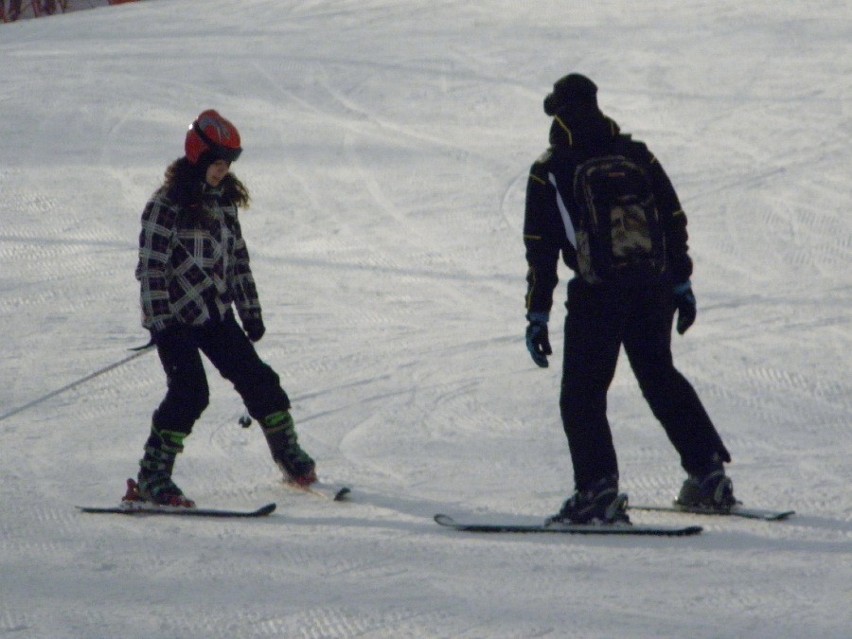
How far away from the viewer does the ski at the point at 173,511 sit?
5.54 meters

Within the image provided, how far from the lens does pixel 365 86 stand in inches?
658

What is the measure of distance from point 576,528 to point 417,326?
4244 mm

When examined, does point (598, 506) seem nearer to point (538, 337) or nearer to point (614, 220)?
point (538, 337)

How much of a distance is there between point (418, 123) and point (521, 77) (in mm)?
2146

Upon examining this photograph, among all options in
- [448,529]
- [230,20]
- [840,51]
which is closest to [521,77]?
[840,51]

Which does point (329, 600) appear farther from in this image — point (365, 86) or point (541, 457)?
point (365, 86)

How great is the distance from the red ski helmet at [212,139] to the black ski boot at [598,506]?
1.75 meters

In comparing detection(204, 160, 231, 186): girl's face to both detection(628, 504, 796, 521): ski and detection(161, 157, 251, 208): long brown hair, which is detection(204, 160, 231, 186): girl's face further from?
detection(628, 504, 796, 521): ski

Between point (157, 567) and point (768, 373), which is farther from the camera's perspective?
point (768, 373)

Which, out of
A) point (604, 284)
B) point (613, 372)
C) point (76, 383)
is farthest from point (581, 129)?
point (76, 383)

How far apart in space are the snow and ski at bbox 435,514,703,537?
0.18 ft

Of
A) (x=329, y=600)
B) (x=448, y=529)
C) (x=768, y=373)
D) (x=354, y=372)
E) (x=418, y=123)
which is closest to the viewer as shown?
(x=329, y=600)

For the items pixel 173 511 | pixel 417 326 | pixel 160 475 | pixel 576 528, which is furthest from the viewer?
pixel 417 326

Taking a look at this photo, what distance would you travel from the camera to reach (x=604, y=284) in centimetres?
486
